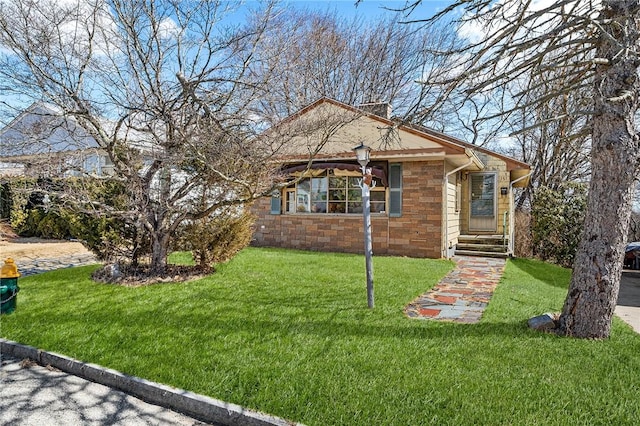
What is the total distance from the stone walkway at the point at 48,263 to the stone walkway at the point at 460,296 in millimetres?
7830

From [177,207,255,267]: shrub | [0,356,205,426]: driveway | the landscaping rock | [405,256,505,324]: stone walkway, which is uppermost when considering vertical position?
[177,207,255,267]: shrub

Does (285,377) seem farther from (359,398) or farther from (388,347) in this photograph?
(388,347)

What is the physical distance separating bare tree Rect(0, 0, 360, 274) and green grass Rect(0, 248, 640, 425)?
1.87 m

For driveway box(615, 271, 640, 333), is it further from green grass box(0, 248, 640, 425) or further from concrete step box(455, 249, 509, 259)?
concrete step box(455, 249, 509, 259)

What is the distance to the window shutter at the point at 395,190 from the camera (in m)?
12.3

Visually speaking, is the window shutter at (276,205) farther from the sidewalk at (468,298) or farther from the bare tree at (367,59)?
the bare tree at (367,59)

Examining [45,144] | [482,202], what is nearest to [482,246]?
[482,202]

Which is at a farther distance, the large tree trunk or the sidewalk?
the sidewalk

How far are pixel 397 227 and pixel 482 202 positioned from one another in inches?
194

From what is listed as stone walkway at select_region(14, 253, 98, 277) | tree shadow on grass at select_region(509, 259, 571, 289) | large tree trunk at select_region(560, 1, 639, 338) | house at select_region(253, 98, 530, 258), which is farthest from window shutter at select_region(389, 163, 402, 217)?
stone walkway at select_region(14, 253, 98, 277)

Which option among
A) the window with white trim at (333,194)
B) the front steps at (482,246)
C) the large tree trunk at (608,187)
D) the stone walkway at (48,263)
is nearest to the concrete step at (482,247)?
the front steps at (482,246)

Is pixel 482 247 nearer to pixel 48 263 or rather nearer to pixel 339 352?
pixel 339 352

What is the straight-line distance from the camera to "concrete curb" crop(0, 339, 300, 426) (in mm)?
3027

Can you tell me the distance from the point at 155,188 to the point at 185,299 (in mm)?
2555
